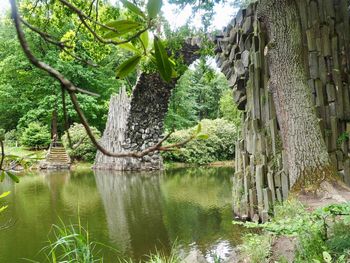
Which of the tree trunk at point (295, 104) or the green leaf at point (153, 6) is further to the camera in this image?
the tree trunk at point (295, 104)

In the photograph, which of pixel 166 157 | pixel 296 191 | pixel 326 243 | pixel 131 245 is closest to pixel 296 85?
pixel 296 191

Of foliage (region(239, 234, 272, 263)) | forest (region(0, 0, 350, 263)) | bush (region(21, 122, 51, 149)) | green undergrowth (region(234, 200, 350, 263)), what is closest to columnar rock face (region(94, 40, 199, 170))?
bush (region(21, 122, 51, 149))

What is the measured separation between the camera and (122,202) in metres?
7.53

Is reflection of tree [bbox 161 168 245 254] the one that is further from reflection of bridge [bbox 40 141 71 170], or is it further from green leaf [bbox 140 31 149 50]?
reflection of bridge [bbox 40 141 71 170]

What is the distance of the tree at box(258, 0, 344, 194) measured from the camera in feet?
12.2

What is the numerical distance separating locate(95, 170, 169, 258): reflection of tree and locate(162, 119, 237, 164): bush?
5.86 m

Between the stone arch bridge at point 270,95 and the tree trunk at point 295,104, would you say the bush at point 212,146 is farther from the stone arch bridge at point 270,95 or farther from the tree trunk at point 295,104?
the tree trunk at point 295,104

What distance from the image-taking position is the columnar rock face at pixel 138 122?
1385 centimetres

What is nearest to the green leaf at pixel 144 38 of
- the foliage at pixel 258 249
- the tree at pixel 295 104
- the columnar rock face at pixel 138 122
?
the foliage at pixel 258 249

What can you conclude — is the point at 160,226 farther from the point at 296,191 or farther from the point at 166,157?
the point at 166,157

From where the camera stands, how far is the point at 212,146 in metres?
17.3

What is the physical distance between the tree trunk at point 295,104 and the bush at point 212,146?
472 inches

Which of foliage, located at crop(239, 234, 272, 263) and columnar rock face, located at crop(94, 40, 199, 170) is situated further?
columnar rock face, located at crop(94, 40, 199, 170)

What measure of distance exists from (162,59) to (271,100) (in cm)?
407
